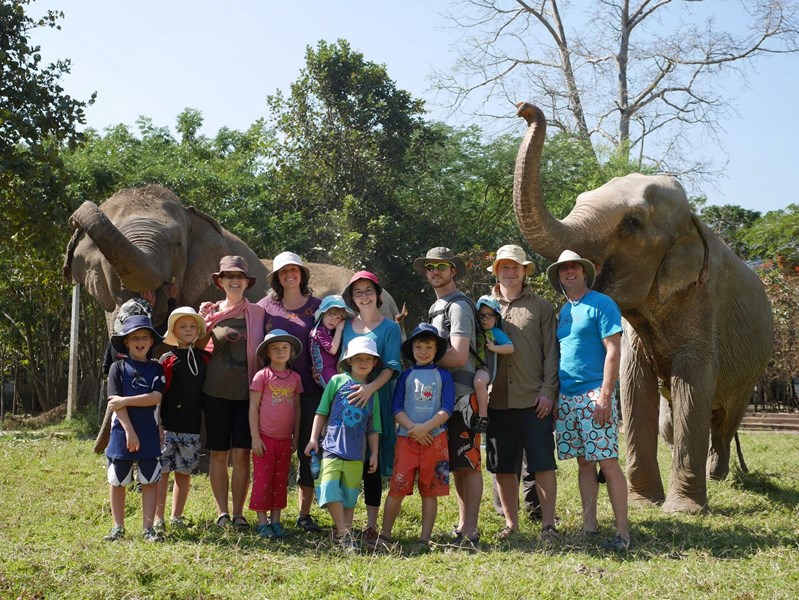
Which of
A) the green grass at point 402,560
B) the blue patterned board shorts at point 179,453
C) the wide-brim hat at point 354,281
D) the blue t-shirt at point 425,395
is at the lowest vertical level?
the green grass at point 402,560

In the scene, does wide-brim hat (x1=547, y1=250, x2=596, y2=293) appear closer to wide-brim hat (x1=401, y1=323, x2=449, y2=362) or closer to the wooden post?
wide-brim hat (x1=401, y1=323, x2=449, y2=362)

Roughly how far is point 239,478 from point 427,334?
175 cm

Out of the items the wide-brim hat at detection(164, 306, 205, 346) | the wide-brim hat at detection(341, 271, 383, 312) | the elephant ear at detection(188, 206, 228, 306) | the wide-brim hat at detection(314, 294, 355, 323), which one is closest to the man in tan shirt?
the wide-brim hat at detection(341, 271, 383, 312)

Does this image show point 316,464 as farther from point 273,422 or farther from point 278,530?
point 278,530

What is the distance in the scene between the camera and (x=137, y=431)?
5.88 metres

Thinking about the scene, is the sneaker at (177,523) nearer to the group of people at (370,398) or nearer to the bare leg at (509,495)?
the group of people at (370,398)

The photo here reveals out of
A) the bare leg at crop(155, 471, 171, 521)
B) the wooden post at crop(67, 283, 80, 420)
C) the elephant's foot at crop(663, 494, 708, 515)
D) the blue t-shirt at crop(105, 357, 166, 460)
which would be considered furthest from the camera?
the wooden post at crop(67, 283, 80, 420)

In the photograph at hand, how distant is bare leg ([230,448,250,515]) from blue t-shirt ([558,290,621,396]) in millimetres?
2318

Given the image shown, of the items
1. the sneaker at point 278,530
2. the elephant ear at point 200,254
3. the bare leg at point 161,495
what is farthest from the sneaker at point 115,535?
the elephant ear at point 200,254

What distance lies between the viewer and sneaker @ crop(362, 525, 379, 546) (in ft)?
19.5

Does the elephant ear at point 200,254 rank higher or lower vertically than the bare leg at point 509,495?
higher

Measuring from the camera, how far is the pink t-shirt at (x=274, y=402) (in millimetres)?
6262

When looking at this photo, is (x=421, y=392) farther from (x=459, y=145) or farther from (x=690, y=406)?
(x=459, y=145)

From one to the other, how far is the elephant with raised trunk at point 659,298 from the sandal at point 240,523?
113 inches
